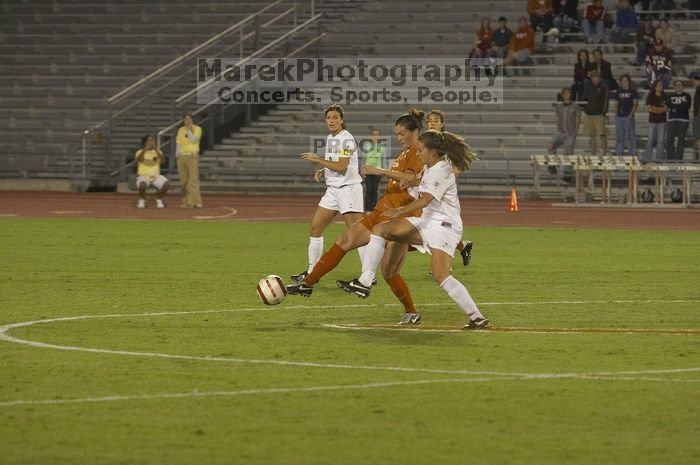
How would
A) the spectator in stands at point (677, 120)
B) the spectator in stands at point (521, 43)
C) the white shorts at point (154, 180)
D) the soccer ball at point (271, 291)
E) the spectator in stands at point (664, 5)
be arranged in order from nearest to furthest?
the soccer ball at point (271, 291) < the white shorts at point (154, 180) < the spectator in stands at point (677, 120) < the spectator in stands at point (521, 43) < the spectator in stands at point (664, 5)

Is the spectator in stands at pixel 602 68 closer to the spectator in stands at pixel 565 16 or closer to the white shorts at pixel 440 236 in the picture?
the spectator in stands at pixel 565 16

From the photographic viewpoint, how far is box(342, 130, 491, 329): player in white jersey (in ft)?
38.4

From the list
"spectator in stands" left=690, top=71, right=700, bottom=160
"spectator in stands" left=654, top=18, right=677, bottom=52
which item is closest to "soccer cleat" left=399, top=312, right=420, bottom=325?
"spectator in stands" left=690, top=71, right=700, bottom=160

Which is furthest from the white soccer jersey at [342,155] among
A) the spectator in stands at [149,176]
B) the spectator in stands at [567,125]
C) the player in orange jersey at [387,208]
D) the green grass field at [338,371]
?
the spectator in stands at [567,125]

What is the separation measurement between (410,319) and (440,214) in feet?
3.32

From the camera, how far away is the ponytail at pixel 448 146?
1198cm

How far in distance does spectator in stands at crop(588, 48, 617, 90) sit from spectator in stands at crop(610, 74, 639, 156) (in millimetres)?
272

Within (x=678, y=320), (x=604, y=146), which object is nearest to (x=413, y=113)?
(x=678, y=320)

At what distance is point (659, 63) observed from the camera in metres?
34.8

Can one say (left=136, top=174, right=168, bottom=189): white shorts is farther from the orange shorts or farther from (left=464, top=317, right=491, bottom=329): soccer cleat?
(left=464, top=317, right=491, bottom=329): soccer cleat

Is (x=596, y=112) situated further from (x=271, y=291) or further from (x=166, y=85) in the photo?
(x=271, y=291)

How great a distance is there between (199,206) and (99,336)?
19740mm

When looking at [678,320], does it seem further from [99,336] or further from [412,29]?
[412,29]

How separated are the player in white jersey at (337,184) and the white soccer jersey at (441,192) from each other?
330 cm
